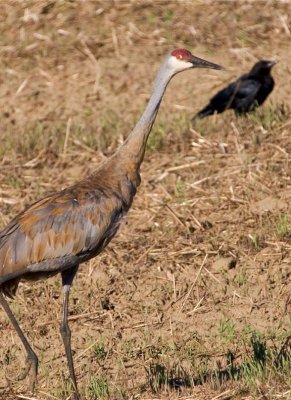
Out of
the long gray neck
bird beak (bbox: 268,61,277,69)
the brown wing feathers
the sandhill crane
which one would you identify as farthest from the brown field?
the long gray neck

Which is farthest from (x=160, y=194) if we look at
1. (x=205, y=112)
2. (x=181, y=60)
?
(x=181, y=60)

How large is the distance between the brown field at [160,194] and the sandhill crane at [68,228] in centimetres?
69

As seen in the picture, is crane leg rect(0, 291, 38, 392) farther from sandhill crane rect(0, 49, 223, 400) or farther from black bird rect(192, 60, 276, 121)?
black bird rect(192, 60, 276, 121)

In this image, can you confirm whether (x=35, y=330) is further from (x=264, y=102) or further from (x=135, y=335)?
(x=264, y=102)

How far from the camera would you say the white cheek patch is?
698 cm

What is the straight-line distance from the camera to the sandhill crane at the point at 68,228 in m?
6.44

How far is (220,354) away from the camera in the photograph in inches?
281

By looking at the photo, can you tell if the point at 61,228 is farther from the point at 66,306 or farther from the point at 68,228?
the point at 66,306

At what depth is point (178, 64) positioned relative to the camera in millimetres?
7004

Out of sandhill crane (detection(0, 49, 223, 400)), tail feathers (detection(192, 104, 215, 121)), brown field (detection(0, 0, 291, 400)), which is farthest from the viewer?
tail feathers (detection(192, 104, 215, 121))

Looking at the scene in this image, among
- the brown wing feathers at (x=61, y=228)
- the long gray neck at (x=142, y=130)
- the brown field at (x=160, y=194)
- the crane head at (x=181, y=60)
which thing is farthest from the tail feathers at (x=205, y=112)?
the brown wing feathers at (x=61, y=228)

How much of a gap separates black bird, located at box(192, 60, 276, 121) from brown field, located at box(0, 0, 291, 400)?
0.42ft

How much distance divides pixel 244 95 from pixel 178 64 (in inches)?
144

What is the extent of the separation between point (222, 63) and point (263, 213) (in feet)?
10.9
